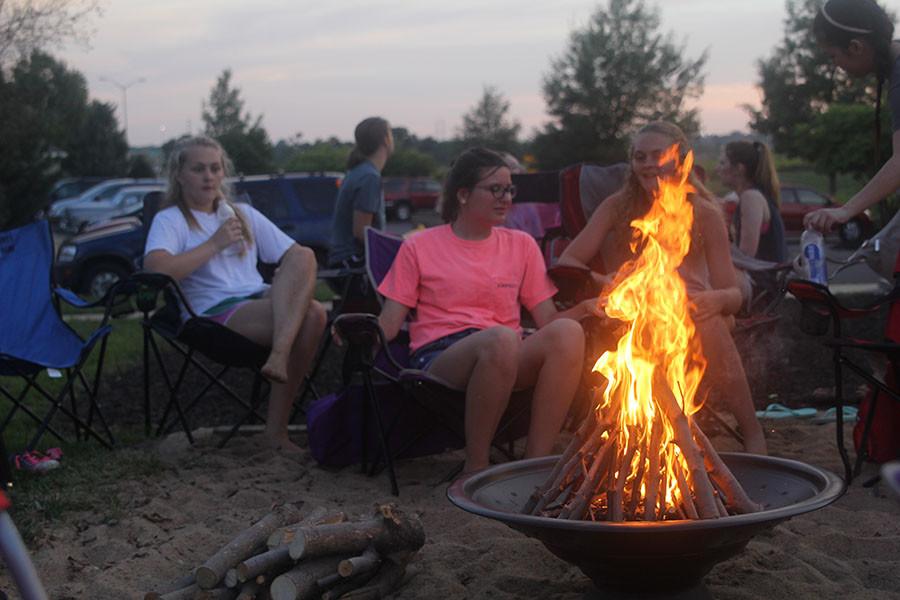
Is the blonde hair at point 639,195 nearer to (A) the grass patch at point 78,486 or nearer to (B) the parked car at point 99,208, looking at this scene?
(A) the grass patch at point 78,486

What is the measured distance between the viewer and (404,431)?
4230 millimetres

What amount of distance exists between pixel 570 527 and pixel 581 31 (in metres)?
40.7

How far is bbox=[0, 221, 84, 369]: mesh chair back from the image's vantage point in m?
4.54

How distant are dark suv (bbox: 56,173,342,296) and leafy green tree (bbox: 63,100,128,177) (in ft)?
113

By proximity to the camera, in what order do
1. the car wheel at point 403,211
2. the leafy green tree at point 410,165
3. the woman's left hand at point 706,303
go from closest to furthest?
the woman's left hand at point 706,303 < the car wheel at point 403,211 < the leafy green tree at point 410,165

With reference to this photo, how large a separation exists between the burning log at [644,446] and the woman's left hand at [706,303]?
102 centimetres

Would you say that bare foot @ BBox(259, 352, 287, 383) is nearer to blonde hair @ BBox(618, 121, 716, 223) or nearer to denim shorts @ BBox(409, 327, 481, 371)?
denim shorts @ BBox(409, 327, 481, 371)

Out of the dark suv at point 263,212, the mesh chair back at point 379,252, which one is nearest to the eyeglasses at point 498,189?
the mesh chair back at point 379,252

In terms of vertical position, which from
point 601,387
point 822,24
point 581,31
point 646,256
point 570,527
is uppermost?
point 581,31

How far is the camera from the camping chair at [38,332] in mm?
4422

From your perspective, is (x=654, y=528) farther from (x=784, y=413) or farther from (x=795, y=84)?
(x=795, y=84)

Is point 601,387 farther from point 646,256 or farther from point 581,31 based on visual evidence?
point 581,31

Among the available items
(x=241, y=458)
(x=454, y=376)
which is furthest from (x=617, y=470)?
(x=241, y=458)

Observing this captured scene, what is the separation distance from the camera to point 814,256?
4.27 metres
